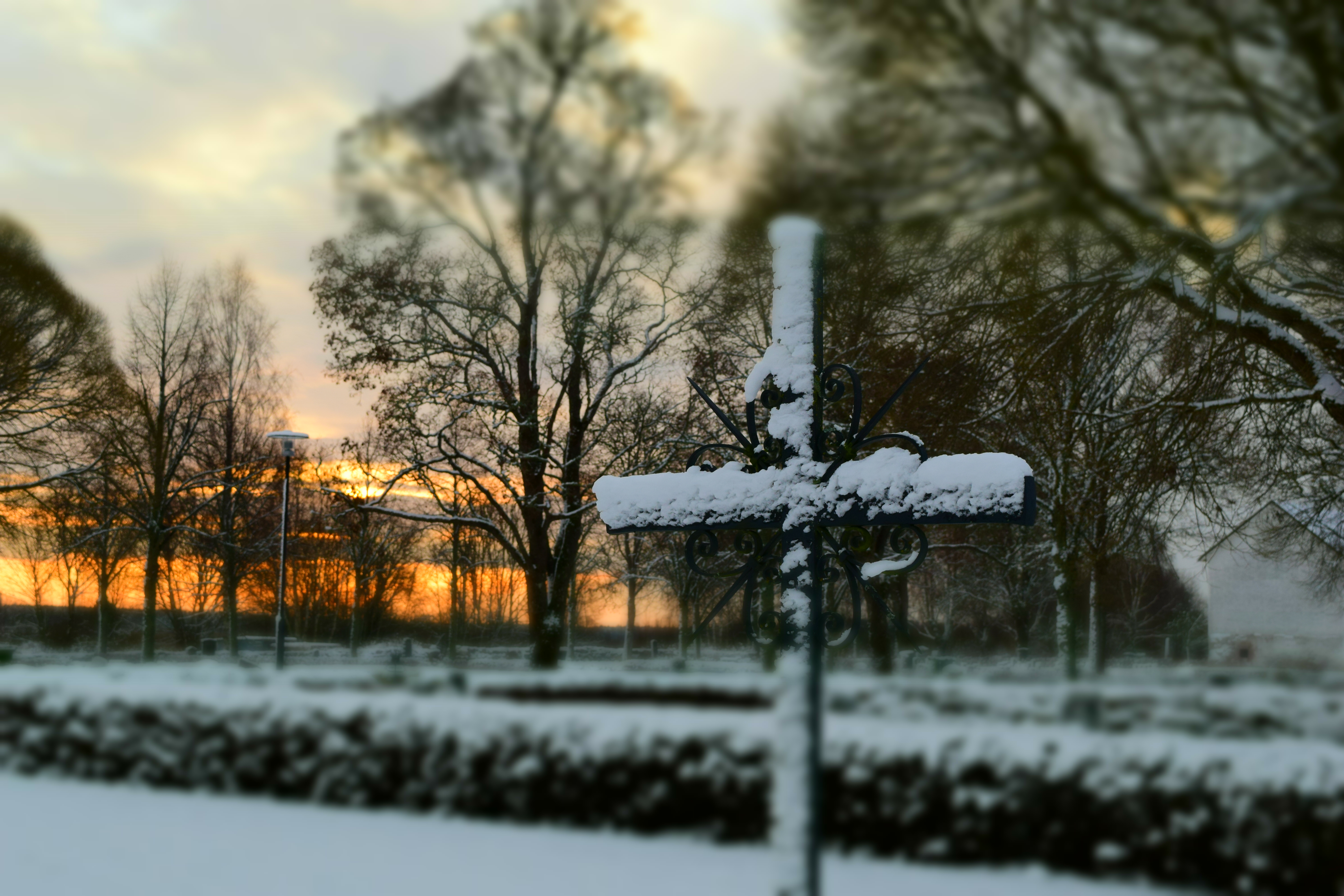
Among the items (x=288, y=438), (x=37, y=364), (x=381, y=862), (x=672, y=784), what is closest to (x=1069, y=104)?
(x=672, y=784)

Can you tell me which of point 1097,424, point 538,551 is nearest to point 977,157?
point 1097,424

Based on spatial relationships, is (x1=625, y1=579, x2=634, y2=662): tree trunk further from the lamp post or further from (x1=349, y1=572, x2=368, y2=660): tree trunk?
the lamp post

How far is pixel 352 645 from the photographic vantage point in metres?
37.7

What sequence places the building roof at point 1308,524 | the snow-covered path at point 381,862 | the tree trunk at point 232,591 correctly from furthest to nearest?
the tree trunk at point 232,591, the building roof at point 1308,524, the snow-covered path at point 381,862

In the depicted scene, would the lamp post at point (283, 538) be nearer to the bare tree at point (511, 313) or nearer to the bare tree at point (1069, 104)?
the bare tree at point (511, 313)

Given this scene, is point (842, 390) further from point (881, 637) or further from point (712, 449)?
point (881, 637)

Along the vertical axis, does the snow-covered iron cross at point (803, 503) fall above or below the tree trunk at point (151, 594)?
above

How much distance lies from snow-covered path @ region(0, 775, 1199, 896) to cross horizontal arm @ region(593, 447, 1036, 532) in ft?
11.8

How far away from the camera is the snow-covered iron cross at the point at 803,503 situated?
137 inches

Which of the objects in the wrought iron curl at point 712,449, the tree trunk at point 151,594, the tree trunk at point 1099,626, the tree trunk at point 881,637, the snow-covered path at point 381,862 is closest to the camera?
the wrought iron curl at point 712,449

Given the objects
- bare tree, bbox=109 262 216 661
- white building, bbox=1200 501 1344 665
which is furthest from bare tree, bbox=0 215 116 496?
white building, bbox=1200 501 1344 665

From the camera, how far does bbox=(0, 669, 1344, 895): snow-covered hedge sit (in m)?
7.04

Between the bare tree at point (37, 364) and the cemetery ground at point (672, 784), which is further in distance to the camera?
the bare tree at point (37, 364)

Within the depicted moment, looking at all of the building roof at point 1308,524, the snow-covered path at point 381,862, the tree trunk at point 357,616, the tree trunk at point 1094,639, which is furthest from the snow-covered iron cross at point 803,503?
the tree trunk at point 357,616
